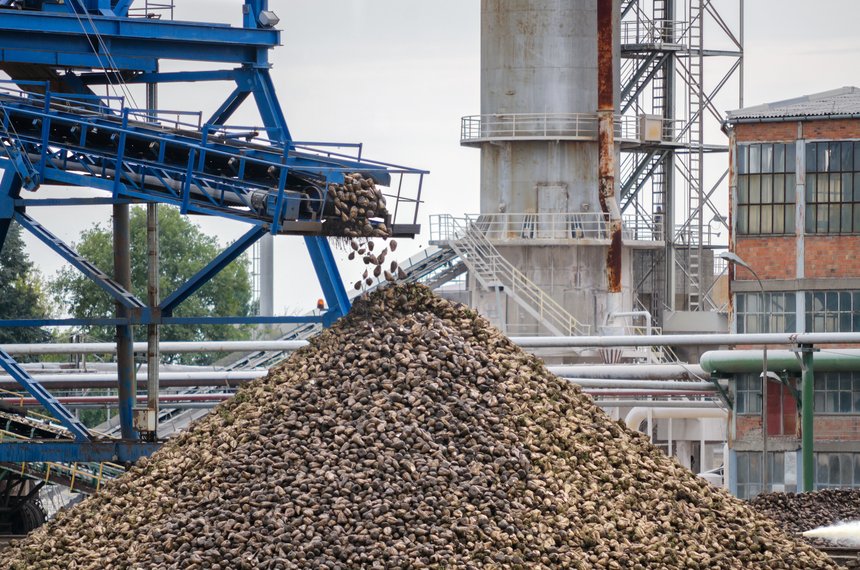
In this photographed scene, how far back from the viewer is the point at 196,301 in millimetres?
79500

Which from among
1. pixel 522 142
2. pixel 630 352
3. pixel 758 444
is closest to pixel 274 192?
pixel 758 444

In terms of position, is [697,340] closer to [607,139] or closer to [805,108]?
[805,108]

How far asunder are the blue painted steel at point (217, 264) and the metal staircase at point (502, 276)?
28.6 metres

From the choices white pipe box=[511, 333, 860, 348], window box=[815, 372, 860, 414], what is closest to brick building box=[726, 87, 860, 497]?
window box=[815, 372, 860, 414]

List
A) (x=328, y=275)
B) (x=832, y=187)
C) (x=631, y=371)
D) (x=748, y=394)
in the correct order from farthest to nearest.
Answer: (x=832, y=187) < (x=748, y=394) < (x=631, y=371) < (x=328, y=275)

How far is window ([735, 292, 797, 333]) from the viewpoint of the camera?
150 ft

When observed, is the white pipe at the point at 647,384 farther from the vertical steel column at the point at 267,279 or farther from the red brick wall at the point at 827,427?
the vertical steel column at the point at 267,279

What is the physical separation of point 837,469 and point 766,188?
7428 millimetres

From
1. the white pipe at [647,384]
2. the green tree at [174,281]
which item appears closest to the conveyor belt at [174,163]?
the white pipe at [647,384]

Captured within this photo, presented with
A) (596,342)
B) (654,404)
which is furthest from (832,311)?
(596,342)

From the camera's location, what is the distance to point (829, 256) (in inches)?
1810

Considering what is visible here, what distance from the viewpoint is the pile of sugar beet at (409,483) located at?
19.3 metres

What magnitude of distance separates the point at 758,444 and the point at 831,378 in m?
2.17

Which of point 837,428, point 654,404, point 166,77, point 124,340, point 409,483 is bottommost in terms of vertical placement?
point 837,428
